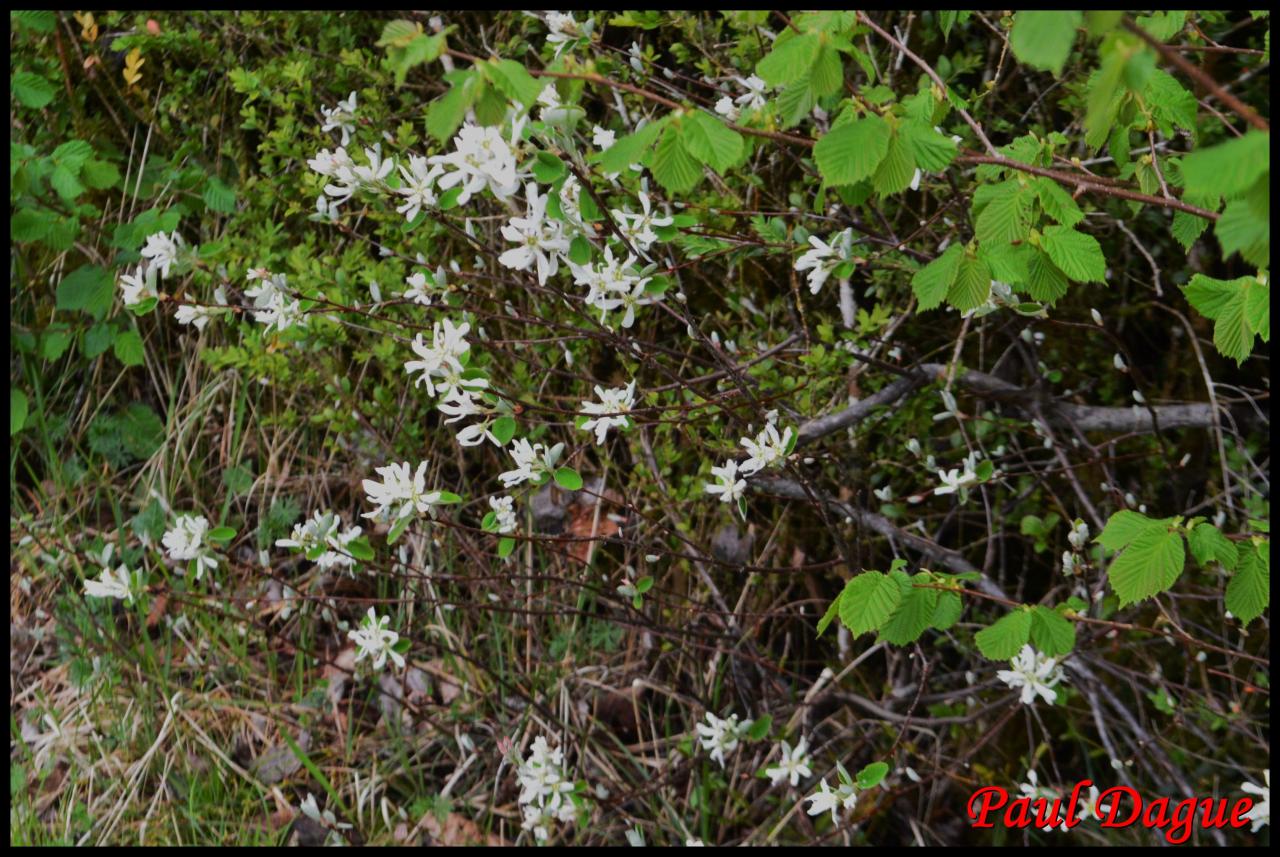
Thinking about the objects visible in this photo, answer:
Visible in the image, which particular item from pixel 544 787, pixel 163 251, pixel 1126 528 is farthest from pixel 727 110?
pixel 544 787

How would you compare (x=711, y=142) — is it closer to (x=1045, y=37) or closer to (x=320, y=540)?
(x=1045, y=37)

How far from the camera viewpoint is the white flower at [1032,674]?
1615 millimetres

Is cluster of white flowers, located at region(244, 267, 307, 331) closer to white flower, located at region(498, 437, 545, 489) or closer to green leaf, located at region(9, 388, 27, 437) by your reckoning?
white flower, located at region(498, 437, 545, 489)

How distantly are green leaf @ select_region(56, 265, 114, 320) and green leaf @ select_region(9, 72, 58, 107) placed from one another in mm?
429

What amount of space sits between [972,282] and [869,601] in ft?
1.36

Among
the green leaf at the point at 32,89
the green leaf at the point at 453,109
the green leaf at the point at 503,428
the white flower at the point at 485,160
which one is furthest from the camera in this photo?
the green leaf at the point at 32,89

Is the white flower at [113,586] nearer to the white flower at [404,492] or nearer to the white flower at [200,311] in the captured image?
the white flower at [200,311]

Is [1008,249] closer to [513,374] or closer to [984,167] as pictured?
[984,167]

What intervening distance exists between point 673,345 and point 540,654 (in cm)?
81

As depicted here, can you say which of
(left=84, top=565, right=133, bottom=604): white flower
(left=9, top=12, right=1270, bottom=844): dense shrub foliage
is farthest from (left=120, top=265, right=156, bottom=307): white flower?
(left=84, top=565, right=133, bottom=604): white flower

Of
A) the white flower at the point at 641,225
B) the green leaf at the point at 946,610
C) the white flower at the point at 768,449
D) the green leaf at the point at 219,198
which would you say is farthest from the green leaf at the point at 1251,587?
the green leaf at the point at 219,198

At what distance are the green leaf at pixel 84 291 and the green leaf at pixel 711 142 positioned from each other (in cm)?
220

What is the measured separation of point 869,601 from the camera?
128 centimetres

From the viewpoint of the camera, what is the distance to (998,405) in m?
2.30
